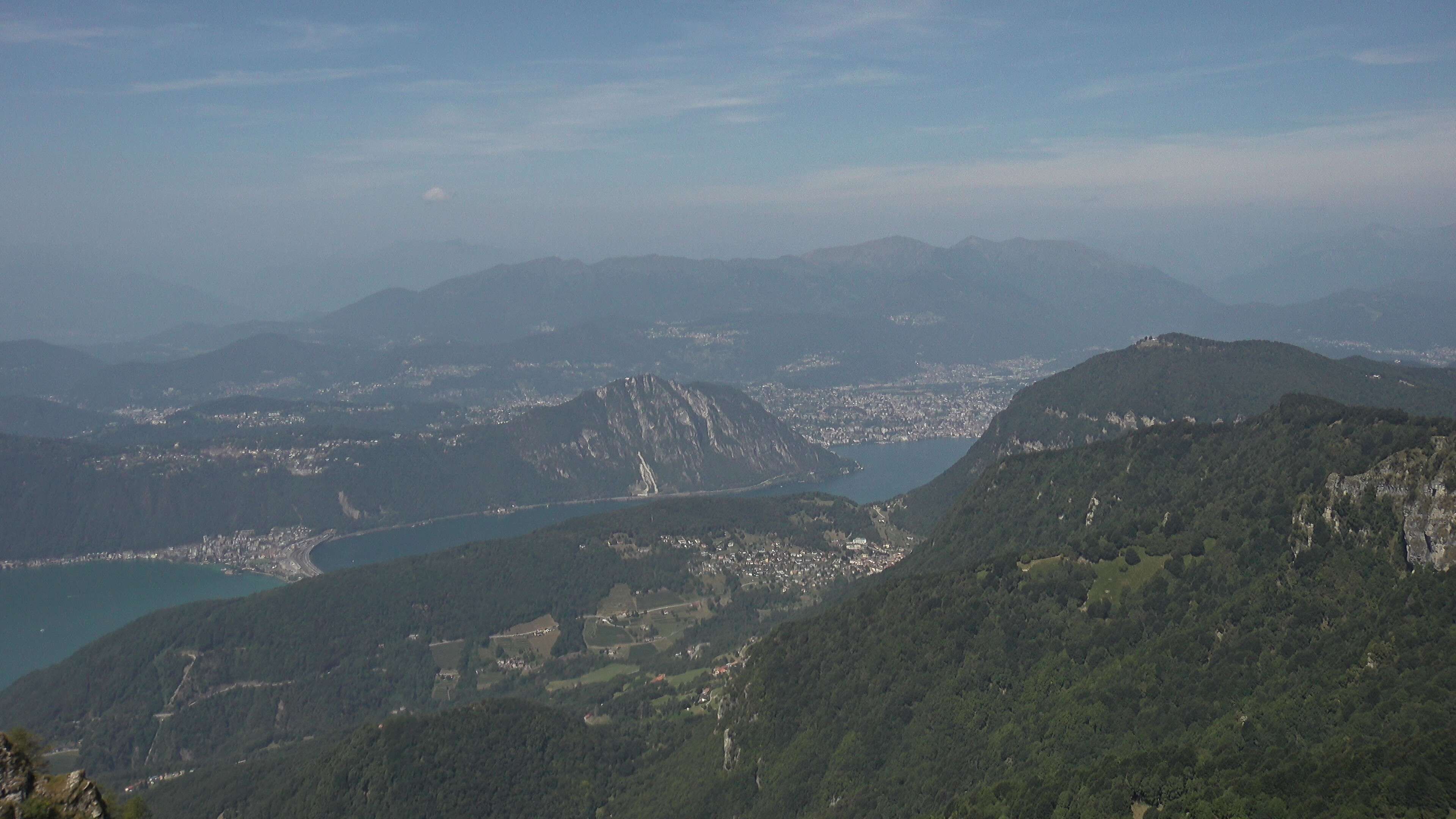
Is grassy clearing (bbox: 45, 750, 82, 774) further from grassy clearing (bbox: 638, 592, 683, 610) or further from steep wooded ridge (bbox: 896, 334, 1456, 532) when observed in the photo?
steep wooded ridge (bbox: 896, 334, 1456, 532)

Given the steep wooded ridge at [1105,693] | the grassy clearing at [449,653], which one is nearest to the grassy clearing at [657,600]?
the grassy clearing at [449,653]

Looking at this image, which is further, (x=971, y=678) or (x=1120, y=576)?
(x=1120, y=576)

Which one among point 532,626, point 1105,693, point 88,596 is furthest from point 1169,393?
point 88,596

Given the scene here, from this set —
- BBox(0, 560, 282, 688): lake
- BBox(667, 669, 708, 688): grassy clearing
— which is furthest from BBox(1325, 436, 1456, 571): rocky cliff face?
BBox(0, 560, 282, 688): lake

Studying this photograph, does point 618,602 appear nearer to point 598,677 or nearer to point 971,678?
point 598,677

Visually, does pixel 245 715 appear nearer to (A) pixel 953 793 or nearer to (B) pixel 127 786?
(B) pixel 127 786

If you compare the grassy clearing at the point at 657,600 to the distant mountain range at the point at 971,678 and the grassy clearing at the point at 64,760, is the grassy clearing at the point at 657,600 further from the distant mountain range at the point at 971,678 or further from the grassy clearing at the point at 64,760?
the grassy clearing at the point at 64,760
